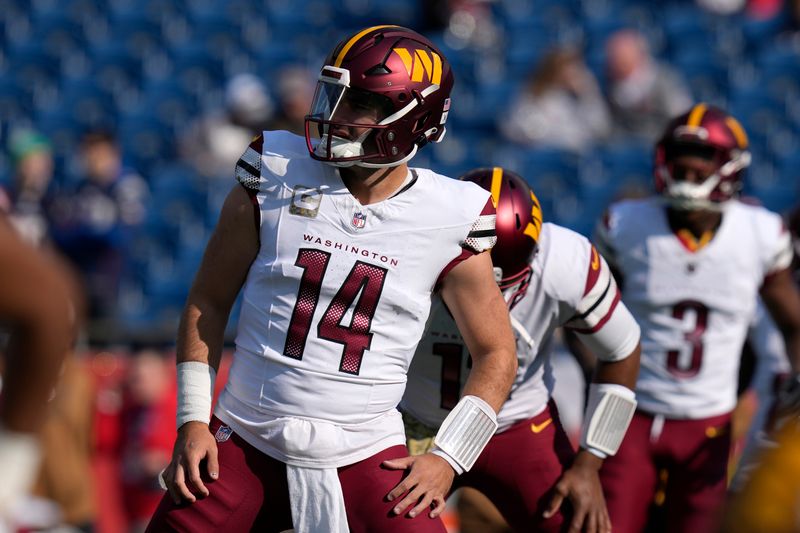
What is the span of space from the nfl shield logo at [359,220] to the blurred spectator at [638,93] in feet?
21.2

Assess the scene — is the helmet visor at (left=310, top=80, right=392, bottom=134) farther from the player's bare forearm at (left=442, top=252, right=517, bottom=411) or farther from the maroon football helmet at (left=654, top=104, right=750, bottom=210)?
the maroon football helmet at (left=654, top=104, right=750, bottom=210)

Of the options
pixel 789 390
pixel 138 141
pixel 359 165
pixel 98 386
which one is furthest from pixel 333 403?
pixel 138 141

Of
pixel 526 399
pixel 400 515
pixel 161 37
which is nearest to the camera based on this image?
pixel 400 515

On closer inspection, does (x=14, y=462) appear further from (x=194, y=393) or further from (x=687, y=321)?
(x=687, y=321)

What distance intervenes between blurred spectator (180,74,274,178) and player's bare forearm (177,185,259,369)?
20.6ft

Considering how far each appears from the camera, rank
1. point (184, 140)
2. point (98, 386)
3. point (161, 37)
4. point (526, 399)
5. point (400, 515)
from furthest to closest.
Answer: point (161, 37)
point (184, 140)
point (98, 386)
point (526, 399)
point (400, 515)

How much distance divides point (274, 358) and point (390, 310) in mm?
323

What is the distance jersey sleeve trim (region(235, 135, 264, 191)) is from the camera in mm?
3363

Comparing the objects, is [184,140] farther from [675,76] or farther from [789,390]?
[789,390]

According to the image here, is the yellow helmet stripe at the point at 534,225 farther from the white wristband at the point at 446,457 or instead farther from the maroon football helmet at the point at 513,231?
the white wristband at the point at 446,457

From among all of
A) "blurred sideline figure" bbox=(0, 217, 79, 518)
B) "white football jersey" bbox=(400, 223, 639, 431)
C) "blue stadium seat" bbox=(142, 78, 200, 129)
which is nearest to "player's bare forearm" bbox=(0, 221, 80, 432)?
"blurred sideline figure" bbox=(0, 217, 79, 518)

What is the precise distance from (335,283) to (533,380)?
118cm

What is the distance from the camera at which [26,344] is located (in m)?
2.25

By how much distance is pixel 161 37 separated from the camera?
11.6 m
